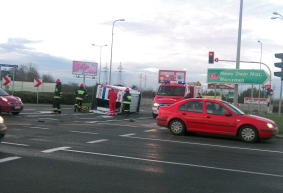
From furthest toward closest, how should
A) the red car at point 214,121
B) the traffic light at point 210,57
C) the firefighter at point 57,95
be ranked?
the traffic light at point 210,57
the firefighter at point 57,95
the red car at point 214,121

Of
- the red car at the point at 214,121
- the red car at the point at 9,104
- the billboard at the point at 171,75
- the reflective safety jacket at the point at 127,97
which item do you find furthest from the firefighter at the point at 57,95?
the billboard at the point at 171,75

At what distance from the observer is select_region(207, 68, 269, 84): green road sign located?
20.2 m

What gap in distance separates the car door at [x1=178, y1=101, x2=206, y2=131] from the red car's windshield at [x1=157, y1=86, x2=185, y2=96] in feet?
29.3

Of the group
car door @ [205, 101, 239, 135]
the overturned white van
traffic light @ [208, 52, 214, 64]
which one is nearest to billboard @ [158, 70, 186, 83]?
traffic light @ [208, 52, 214, 64]

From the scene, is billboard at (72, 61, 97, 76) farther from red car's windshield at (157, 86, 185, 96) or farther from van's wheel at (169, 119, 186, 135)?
van's wheel at (169, 119, 186, 135)

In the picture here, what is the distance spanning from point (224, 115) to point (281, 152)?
103 inches

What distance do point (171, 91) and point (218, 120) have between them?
10.0 meters

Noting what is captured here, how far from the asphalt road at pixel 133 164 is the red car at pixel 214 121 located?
0.41 metres

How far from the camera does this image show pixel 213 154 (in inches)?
401

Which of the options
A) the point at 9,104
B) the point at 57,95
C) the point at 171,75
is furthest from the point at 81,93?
the point at 171,75

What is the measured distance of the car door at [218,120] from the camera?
13.0m

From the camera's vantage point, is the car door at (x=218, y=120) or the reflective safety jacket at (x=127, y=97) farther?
the reflective safety jacket at (x=127, y=97)

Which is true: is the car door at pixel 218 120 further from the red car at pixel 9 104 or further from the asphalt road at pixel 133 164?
the red car at pixel 9 104

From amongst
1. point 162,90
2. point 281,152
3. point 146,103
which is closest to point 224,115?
point 281,152
